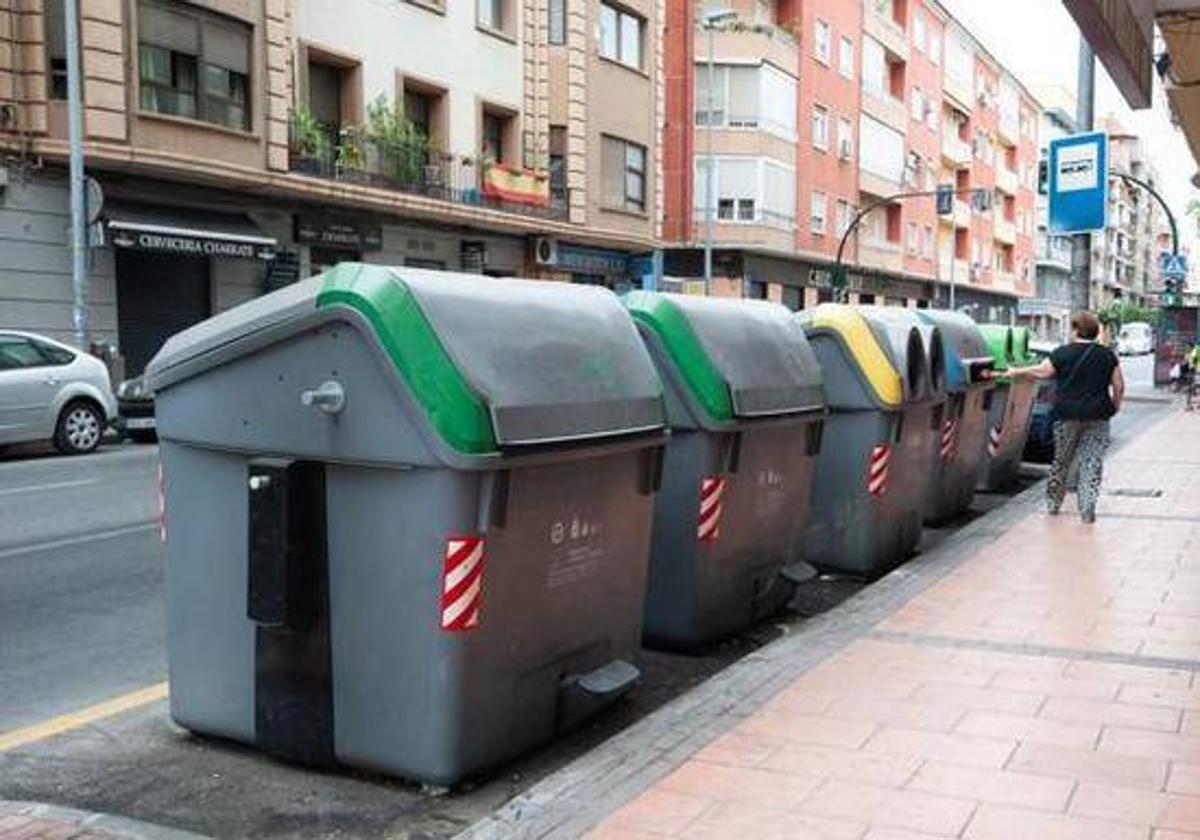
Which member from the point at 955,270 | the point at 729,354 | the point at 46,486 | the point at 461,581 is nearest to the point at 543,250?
the point at 46,486

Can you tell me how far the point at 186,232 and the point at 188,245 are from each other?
8.4 inches

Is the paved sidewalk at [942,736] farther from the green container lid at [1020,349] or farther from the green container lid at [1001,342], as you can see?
the green container lid at [1020,349]

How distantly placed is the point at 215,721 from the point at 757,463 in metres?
3.06

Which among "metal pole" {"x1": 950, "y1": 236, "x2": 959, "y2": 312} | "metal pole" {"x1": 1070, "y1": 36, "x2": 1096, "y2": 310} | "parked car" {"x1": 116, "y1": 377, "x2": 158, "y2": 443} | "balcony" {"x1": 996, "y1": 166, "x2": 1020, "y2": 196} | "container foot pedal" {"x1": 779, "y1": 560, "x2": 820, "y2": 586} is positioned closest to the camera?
"container foot pedal" {"x1": 779, "y1": 560, "x2": 820, "y2": 586}

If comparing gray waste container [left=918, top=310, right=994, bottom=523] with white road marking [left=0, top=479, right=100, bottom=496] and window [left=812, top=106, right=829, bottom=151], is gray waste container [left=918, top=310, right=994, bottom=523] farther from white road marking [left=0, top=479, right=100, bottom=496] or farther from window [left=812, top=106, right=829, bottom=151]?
window [left=812, top=106, right=829, bottom=151]

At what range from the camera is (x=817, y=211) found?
47219 millimetres

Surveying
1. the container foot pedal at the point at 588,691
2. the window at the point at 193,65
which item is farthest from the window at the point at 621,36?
the container foot pedal at the point at 588,691

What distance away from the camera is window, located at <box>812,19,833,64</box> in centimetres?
4675

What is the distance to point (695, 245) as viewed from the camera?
43.3 metres

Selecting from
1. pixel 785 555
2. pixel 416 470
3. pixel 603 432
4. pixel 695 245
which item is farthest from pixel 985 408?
pixel 695 245

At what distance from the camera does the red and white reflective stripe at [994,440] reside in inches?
497

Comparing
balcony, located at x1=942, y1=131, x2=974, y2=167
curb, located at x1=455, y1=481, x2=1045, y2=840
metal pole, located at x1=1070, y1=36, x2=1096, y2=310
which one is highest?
balcony, located at x1=942, y1=131, x2=974, y2=167

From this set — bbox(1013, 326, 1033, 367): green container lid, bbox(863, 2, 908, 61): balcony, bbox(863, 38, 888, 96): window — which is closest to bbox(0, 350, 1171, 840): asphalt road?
bbox(1013, 326, 1033, 367): green container lid

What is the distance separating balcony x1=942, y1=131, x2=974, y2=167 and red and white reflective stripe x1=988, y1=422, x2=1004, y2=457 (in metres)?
54.5
